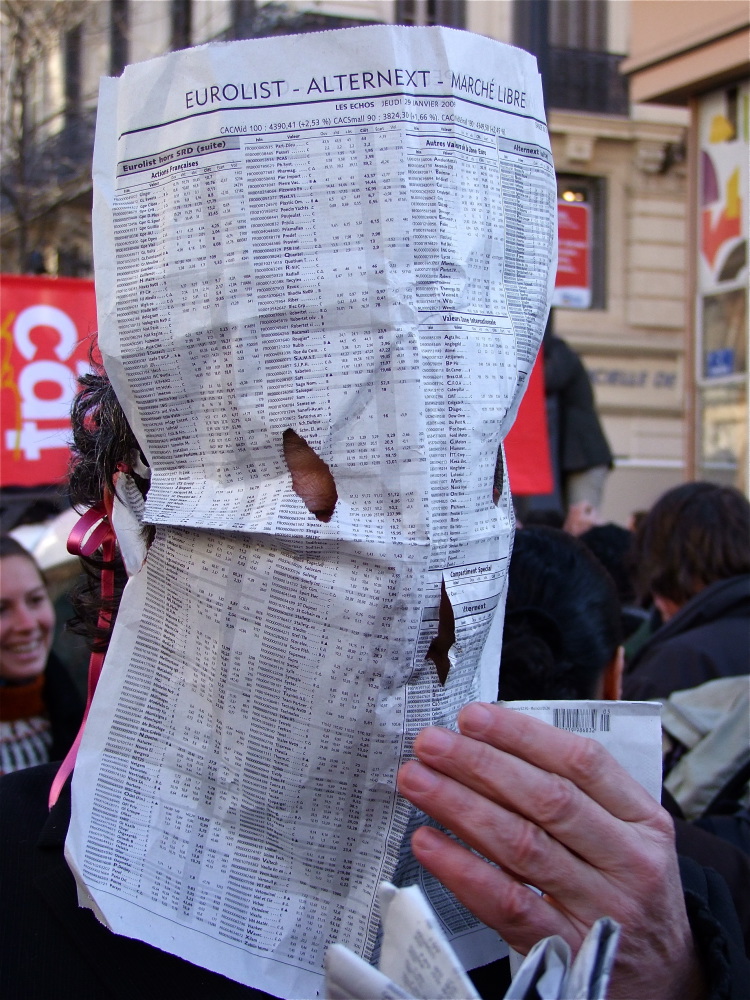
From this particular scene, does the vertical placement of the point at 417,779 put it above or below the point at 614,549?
above

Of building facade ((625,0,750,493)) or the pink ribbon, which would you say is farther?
building facade ((625,0,750,493))

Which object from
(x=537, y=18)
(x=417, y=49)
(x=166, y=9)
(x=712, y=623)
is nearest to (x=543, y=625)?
(x=417, y=49)

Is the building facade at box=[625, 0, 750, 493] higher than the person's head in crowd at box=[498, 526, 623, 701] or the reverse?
higher

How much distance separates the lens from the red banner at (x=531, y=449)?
4.06 m

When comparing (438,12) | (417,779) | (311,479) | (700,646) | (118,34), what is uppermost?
(438,12)

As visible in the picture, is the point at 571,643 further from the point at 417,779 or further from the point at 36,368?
the point at 36,368

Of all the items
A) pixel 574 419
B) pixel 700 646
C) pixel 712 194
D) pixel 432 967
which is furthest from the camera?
pixel 712 194

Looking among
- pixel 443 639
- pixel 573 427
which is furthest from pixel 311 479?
pixel 573 427

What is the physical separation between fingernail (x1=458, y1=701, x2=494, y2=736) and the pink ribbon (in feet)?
1.74

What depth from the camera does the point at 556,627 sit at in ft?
6.33

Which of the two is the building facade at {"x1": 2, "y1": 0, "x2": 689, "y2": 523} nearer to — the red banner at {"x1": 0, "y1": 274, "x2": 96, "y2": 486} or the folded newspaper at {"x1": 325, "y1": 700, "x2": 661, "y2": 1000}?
the red banner at {"x1": 0, "y1": 274, "x2": 96, "y2": 486}

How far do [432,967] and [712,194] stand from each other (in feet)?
26.5

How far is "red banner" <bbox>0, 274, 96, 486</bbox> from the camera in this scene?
13.2 ft

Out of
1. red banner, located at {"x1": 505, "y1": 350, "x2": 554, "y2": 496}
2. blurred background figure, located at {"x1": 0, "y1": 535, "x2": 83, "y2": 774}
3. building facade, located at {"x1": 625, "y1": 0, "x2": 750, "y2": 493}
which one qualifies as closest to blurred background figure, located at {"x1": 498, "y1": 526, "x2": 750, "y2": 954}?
blurred background figure, located at {"x1": 0, "y1": 535, "x2": 83, "y2": 774}
